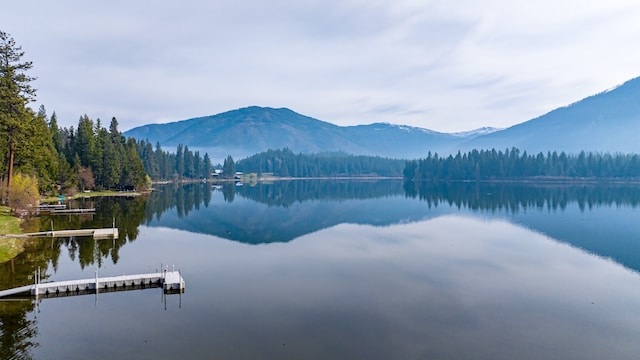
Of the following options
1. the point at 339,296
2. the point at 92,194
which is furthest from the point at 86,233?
the point at 92,194

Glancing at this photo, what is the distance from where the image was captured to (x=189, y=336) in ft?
84.1

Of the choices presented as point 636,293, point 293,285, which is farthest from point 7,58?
point 636,293

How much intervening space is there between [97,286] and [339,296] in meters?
19.5

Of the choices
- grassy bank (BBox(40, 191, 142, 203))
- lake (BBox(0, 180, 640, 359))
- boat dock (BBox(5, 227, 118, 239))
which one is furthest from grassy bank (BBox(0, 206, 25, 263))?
grassy bank (BBox(40, 191, 142, 203))

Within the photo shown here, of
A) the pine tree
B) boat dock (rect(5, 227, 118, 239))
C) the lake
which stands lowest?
the lake

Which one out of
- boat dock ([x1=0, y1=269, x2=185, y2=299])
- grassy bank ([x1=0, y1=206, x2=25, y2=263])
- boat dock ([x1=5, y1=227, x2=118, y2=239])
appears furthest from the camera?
boat dock ([x1=5, y1=227, x2=118, y2=239])

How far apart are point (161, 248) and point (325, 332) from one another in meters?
33.1

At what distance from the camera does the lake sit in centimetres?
2456

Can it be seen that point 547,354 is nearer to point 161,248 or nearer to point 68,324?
point 68,324

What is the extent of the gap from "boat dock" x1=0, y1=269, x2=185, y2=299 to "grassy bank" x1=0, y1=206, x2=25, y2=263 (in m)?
12.4

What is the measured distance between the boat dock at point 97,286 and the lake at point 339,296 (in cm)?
96

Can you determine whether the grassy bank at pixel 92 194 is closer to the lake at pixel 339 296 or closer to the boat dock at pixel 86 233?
the lake at pixel 339 296

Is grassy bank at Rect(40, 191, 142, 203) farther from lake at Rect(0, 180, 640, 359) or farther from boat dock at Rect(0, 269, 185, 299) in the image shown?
boat dock at Rect(0, 269, 185, 299)

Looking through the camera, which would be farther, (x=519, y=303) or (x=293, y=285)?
(x=293, y=285)
